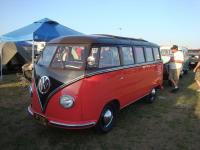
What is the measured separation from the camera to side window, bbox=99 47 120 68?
5332 mm

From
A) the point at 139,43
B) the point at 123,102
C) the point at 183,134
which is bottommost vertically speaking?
the point at 183,134

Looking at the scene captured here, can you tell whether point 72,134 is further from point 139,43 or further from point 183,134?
point 139,43

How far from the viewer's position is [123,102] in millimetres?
6215

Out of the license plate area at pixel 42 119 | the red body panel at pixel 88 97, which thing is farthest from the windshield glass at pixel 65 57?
the license plate area at pixel 42 119

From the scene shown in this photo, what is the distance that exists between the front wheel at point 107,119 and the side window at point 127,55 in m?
1.20

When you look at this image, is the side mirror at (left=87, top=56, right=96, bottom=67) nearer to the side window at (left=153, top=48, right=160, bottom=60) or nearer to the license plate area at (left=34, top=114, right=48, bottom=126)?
the license plate area at (left=34, top=114, right=48, bottom=126)

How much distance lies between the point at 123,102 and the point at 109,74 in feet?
3.76

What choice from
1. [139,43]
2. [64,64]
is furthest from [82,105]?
[139,43]

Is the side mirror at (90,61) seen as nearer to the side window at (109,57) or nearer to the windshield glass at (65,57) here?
the windshield glass at (65,57)

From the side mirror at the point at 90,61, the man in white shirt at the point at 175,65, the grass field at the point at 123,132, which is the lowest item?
the grass field at the point at 123,132

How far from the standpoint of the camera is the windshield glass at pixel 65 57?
5098mm

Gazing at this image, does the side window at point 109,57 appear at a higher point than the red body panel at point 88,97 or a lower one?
higher

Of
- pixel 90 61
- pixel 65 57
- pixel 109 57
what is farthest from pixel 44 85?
pixel 109 57

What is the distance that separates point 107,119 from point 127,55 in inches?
70.8
